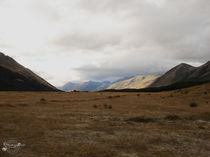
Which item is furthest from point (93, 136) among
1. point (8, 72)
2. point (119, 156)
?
point (8, 72)

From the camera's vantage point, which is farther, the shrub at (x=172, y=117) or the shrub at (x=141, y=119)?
the shrub at (x=172, y=117)

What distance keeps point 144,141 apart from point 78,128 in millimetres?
5373

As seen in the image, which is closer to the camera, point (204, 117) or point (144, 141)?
point (144, 141)

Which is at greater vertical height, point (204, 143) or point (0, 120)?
point (0, 120)

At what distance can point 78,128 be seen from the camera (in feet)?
43.1

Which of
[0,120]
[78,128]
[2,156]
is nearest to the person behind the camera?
[2,156]

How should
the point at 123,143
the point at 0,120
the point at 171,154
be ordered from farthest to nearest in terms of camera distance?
the point at 0,120 < the point at 123,143 < the point at 171,154

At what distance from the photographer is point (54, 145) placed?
9.39 m

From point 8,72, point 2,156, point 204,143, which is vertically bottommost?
point 204,143

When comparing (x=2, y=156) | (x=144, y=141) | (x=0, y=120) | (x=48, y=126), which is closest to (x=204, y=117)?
(x=144, y=141)

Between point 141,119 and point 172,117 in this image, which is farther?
point 172,117

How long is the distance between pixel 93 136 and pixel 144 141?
3.50m

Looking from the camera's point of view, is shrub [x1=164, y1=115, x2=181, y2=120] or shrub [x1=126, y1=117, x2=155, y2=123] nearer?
shrub [x1=126, y1=117, x2=155, y2=123]

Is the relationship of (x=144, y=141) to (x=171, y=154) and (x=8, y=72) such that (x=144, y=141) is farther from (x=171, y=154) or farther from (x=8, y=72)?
(x=8, y=72)
